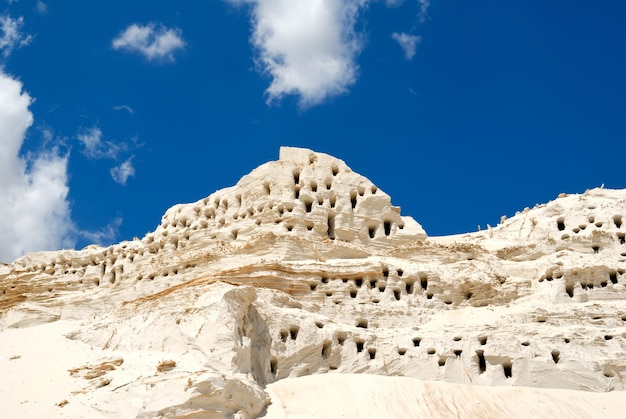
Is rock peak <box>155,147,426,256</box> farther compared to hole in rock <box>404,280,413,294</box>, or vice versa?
rock peak <box>155,147,426,256</box>

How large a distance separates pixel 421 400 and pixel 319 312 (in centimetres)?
748

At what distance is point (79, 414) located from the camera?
27.9 meters

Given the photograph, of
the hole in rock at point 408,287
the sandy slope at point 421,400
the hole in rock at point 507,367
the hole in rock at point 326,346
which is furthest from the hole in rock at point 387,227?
the sandy slope at point 421,400

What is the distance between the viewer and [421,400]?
31.4 metres

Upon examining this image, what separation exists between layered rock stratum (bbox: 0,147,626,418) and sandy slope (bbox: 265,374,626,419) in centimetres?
8

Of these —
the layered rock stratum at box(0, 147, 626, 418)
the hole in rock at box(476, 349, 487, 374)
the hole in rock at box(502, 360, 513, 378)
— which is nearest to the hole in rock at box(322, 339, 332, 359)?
the layered rock stratum at box(0, 147, 626, 418)

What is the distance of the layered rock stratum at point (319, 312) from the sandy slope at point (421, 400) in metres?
0.08

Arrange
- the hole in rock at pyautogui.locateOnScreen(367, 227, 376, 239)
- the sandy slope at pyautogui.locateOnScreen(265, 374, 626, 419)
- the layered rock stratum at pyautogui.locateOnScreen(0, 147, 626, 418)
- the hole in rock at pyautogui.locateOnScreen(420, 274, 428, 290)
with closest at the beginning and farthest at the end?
the sandy slope at pyautogui.locateOnScreen(265, 374, 626, 419), the layered rock stratum at pyautogui.locateOnScreen(0, 147, 626, 418), the hole in rock at pyautogui.locateOnScreen(420, 274, 428, 290), the hole in rock at pyautogui.locateOnScreen(367, 227, 376, 239)

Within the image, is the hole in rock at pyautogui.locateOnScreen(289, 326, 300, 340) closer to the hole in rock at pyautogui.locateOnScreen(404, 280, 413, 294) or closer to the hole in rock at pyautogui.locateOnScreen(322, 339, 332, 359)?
the hole in rock at pyautogui.locateOnScreen(322, 339, 332, 359)

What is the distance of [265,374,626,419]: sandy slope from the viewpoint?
3022 cm

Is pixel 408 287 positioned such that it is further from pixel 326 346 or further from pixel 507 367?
pixel 507 367

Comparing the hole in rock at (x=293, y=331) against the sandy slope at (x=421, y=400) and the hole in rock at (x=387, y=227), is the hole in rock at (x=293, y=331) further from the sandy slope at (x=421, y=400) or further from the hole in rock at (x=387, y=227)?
the hole in rock at (x=387, y=227)

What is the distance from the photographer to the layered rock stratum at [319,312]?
3059 centimetres

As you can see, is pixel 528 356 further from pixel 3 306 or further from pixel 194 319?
pixel 3 306
